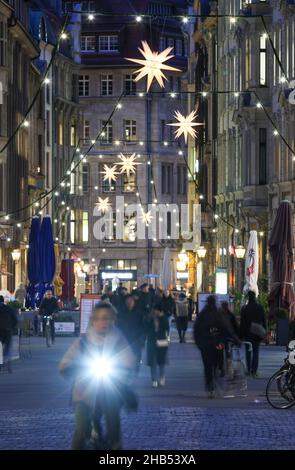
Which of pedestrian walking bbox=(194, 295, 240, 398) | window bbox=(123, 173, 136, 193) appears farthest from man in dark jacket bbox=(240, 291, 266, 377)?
window bbox=(123, 173, 136, 193)

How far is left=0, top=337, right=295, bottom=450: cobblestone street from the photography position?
20938mm

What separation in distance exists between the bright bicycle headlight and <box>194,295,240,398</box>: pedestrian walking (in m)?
14.5

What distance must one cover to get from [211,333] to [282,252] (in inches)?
712

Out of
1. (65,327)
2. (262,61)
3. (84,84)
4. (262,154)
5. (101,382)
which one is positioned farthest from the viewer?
(84,84)

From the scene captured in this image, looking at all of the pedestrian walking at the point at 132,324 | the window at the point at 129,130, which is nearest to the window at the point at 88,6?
the window at the point at 129,130

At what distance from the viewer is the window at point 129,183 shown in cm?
14150

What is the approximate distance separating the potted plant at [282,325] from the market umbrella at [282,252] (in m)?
0.47

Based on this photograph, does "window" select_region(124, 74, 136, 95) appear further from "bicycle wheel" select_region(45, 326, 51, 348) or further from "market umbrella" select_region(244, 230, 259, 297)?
"bicycle wheel" select_region(45, 326, 51, 348)

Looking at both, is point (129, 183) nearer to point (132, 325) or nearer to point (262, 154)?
point (262, 154)

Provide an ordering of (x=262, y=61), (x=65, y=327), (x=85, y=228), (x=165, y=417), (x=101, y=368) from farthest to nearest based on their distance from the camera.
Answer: (x=85, y=228), (x=262, y=61), (x=65, y=327), (x=165, y=417), (x=101, y=368)

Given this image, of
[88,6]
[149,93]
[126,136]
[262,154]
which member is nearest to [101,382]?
[262,154]

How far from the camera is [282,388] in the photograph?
2695 cm
